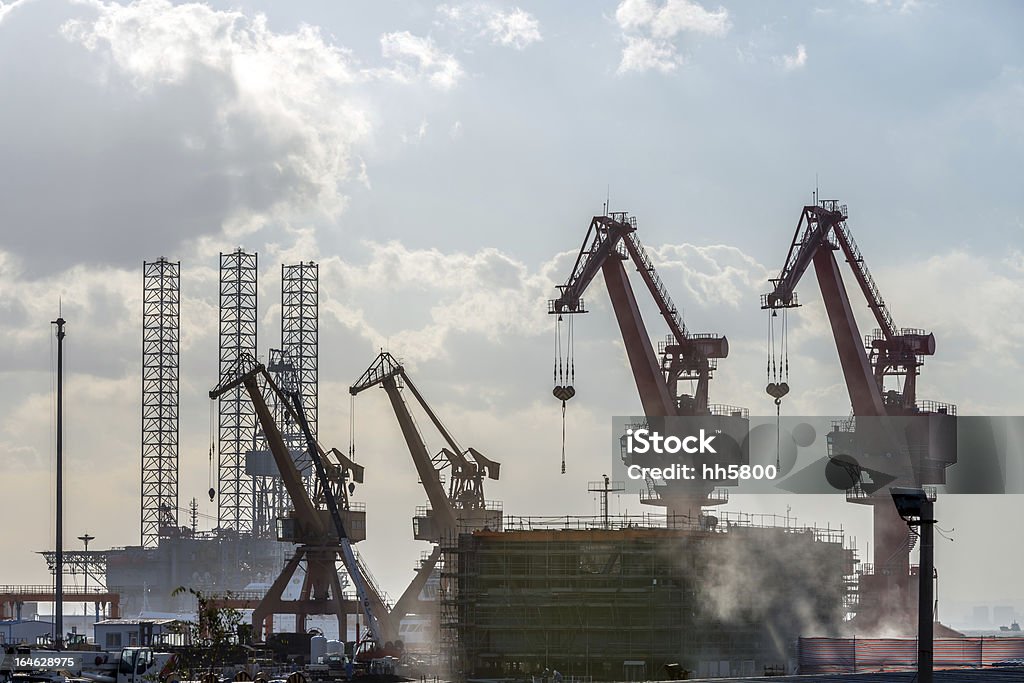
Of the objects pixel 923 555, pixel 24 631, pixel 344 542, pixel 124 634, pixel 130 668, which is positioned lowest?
pixel 24 631

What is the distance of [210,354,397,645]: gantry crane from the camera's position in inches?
7111

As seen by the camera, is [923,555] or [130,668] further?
[130,668]

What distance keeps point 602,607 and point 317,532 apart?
5740cm

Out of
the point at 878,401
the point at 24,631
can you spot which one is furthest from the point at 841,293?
the point at 24,631

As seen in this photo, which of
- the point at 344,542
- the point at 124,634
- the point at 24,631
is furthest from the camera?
the point at 24,631

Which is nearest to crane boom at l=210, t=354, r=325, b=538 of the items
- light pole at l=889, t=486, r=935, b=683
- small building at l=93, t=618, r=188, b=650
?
small building at l=93, t=618, r=188, b=650

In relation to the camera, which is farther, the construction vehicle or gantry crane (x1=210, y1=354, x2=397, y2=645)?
gantry crane (x1=210, y1=354, x2=397, y2=645)

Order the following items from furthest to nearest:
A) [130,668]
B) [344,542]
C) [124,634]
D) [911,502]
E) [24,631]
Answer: [24,631] → [344,542] → [124,634] → [130,668] → [911,502]

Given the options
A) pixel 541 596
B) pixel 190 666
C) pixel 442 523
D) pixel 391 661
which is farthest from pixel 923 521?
pixel 442 523

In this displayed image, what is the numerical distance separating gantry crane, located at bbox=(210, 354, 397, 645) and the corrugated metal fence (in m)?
68.8

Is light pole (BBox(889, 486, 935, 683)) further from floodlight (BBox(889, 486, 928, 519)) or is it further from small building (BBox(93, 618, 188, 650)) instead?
small building (BBox(93, 618, 188, 650))

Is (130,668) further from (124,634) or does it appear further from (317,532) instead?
(317,532)

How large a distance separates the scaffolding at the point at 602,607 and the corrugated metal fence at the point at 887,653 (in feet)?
35.9

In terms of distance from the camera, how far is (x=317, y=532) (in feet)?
594
